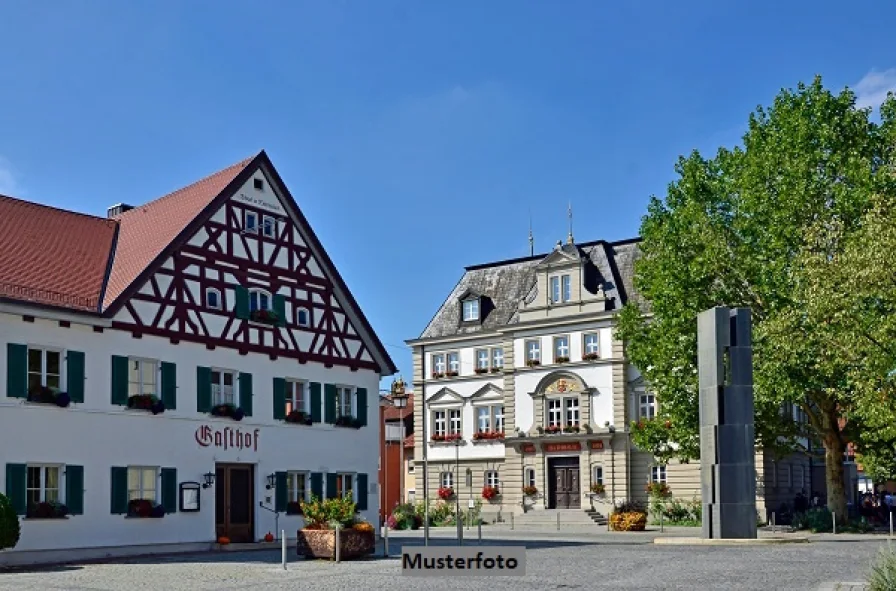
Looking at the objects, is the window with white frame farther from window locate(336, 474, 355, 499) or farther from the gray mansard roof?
the gray mansard roof

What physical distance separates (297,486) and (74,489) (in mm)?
8907

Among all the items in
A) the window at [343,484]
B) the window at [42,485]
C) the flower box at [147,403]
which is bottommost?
the window at [343,484]

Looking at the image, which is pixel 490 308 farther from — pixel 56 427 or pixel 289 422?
pixel 56 427

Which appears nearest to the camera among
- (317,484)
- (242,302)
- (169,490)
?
(169,490)

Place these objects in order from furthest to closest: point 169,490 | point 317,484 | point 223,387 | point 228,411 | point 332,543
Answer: point 317,484, point 223,387, point 228,411, point 169,490, point 332,543

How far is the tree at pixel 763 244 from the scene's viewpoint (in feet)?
129

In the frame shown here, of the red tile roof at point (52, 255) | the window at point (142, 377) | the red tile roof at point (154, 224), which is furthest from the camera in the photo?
the red tile roof at point (154, 224)

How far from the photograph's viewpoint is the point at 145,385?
108 feet

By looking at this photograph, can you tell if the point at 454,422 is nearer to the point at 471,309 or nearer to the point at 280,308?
the point at 471,309

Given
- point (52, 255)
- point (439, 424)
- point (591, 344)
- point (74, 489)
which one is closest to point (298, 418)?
point (74, 489)

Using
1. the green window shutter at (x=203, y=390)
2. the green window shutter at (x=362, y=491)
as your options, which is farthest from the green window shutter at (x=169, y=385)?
the green window shutter at (x=362, y=491)

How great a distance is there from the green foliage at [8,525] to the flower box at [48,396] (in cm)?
348

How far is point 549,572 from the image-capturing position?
2420 cm

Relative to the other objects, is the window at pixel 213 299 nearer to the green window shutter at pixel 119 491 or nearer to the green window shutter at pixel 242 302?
the green window shutter at pixel 242 302
